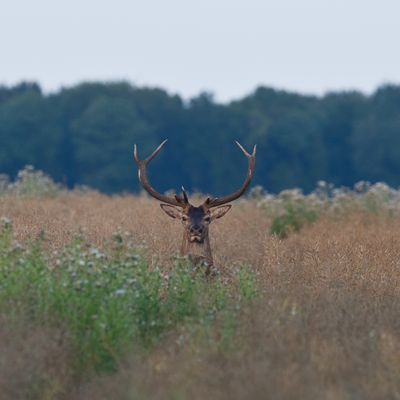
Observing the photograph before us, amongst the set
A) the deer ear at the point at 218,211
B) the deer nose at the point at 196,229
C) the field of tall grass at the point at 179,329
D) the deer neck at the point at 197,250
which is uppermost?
the deer ear at the point at 218,211

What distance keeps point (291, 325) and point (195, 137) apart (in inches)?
1828

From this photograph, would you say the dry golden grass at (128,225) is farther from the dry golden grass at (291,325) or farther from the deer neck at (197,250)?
the deer neck at (197,250)

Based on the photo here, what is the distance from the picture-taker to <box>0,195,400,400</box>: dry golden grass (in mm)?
8141

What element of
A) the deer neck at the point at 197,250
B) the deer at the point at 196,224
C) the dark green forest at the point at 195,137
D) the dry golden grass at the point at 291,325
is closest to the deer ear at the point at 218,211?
the deer at the point at 196,224

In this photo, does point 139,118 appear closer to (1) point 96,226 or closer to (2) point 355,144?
(2) point 355,144

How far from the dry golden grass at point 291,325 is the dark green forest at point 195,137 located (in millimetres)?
33846

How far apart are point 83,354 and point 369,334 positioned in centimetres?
213

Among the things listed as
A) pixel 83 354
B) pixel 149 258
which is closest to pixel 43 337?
pixel 83 354

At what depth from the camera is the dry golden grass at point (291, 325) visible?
26.7 feet

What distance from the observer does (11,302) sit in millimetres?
9398

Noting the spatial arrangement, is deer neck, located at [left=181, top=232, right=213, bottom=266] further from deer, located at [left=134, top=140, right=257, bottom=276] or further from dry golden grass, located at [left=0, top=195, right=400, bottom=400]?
dry golden grass, located at [left=0, top=195, right=400, bottom=400]

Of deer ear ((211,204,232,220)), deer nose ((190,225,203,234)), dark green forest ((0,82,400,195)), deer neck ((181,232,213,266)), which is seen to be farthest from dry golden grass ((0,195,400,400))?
dark green forest ((0,82,400,195))

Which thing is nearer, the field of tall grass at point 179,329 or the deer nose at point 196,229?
the field of tall grass at point 179,329

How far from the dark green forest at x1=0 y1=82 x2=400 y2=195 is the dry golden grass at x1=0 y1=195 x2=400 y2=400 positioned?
111ft
